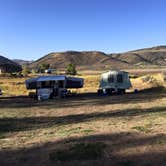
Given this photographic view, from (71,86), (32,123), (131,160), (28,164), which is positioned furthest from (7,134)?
(71,86)

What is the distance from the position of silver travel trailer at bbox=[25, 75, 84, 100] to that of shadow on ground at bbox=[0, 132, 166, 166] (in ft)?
67.8

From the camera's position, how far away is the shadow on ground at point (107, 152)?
7.77 m

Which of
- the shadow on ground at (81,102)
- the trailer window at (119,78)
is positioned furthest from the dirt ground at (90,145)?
the trailer window at (119,78)

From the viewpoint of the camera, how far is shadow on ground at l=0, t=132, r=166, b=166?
7769 mm

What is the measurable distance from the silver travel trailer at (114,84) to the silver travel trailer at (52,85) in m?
2.48

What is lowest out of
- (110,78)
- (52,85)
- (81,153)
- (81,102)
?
(81,153)

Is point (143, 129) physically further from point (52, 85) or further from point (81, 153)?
point (52, 85)

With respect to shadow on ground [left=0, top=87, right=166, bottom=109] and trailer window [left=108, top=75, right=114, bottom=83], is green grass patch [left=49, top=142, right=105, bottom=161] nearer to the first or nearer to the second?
shadow on ground [left=0, top=87, right=166, bottom=109]

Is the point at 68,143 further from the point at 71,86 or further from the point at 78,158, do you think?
the point at 71,86

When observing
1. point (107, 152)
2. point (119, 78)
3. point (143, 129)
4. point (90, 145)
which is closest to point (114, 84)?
point (119, 78)

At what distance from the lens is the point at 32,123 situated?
610 inches

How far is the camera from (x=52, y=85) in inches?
1273

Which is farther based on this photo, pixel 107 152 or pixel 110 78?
pixel 110 78

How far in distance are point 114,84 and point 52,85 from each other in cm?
596
